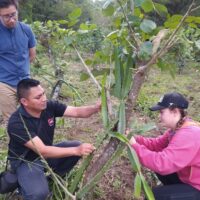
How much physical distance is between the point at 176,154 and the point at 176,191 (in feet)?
1.15

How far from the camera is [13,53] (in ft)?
10.4

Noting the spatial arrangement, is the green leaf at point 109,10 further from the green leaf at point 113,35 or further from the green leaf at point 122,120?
the green leaf at point 122,120

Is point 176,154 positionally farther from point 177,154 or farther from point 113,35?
point 113,35

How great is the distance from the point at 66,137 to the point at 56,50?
220 centimetres

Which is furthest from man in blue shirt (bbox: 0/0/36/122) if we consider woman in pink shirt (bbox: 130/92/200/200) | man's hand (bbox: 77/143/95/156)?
woman in pink shirt (bbox: 130/92/200/200)

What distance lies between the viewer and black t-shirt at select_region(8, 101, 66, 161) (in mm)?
2508

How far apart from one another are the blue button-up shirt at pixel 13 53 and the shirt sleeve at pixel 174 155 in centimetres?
139

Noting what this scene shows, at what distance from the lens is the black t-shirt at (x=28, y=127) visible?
8.23 feet

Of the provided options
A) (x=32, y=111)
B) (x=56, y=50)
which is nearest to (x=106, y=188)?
(x=32, y=111)

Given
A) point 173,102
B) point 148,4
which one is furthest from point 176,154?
point 148,4

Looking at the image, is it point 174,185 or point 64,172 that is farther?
point 64,172

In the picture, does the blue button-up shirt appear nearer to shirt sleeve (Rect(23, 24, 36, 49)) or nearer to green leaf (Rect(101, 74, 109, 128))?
shirt sleeve (Rect(23, 24, 36, 49))

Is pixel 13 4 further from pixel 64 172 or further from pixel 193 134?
pixel 193 134

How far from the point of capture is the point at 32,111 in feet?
8.63
